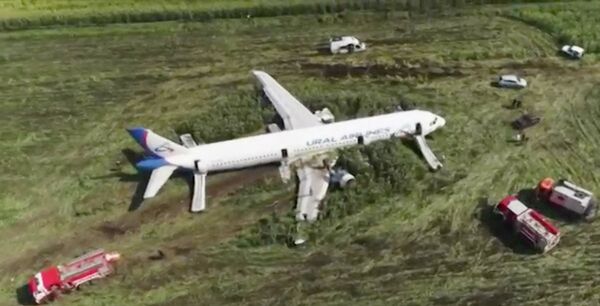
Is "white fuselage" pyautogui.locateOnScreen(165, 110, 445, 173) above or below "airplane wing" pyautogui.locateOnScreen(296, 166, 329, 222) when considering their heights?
above

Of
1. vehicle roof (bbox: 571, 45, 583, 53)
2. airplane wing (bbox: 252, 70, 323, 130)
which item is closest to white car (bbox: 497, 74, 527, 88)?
vehicle roof (bbox: 571, 45, 583, 53)

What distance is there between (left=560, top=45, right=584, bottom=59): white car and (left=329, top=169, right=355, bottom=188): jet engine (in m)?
28.0

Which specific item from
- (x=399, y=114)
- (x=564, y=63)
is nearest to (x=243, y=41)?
(x=399, y=114)

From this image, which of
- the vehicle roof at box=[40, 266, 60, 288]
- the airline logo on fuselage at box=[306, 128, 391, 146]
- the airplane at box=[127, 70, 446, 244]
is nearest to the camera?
the vehicle roof at box=[40, 266, 60, 288]

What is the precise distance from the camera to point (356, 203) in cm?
4956

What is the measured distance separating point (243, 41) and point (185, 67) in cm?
698

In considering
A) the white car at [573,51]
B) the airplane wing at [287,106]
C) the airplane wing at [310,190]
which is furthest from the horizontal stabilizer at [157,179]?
the white car at [573,51]

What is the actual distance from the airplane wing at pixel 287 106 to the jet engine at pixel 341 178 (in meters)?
6.05

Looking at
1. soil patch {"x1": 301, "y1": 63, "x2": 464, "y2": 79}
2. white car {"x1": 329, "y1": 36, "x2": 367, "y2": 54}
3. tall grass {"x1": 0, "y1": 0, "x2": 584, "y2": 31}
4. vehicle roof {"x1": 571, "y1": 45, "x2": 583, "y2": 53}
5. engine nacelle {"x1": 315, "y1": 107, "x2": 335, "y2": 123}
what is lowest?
engine nacelle {"x1": 315, "y1": 107, "x2": 335, "y2": 123}

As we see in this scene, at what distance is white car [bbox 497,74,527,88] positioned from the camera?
60938 millimetres

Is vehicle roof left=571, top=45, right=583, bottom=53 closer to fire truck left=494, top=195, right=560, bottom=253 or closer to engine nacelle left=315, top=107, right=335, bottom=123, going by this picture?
fire truck left=494, top=195, right=560, bottom=253

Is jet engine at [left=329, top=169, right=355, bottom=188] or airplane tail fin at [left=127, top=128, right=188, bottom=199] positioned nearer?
jet engine at [left=329, top=169, right=355, bottom=188]

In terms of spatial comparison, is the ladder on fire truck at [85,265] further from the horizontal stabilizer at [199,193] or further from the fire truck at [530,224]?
the fire truck at [530,224]

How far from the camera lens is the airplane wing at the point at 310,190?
49.0m
